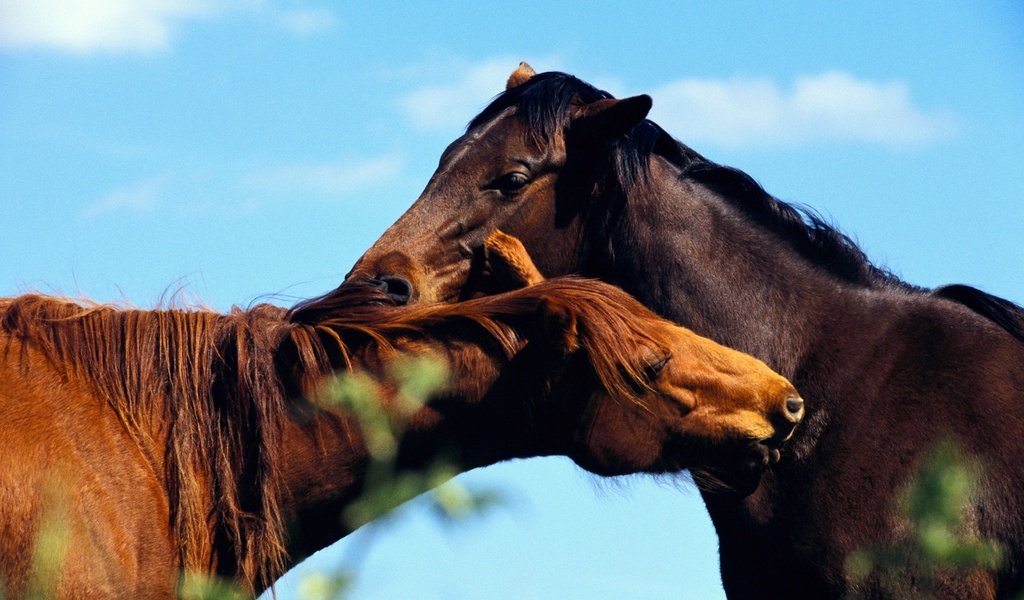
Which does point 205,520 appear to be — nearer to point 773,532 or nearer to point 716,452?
point 716,452

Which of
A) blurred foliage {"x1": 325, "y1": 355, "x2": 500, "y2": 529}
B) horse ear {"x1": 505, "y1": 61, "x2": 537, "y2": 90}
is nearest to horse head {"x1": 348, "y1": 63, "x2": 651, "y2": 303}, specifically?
horse ear {"x1": 505, "y1": 61, "x2": 537, "y2": 90}


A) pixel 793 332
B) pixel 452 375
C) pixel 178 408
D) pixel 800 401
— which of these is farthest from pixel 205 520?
pixel 793 332

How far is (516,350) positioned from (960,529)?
6.04 ft

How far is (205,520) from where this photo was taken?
384 centimetres

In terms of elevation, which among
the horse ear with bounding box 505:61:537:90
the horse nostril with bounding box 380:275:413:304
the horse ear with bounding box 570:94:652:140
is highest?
the horse ear with bounding box 505:61:537:90

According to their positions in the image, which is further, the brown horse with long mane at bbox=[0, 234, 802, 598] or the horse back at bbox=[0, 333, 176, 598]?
the brown horse with long mane at bbox=[0, 234, 802, 598]

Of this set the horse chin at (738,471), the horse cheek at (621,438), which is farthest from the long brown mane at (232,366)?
the horse chin at (738,471)

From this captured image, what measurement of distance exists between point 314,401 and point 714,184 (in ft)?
7.72

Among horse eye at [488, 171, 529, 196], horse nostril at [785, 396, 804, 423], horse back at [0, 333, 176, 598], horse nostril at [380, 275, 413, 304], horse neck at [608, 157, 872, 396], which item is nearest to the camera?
horse back at [0, 333, 176, 598]

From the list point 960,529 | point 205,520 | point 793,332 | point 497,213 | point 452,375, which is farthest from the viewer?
point 497,213

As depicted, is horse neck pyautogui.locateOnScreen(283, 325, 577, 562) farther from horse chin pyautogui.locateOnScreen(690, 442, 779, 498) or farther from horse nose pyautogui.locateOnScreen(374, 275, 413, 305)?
horse nose pyautogui.locateOnScreen(374, 275, 413, 305)

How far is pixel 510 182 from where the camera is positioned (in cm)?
555

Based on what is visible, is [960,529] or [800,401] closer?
[800,401]

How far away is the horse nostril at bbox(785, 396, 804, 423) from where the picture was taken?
4000 mm
